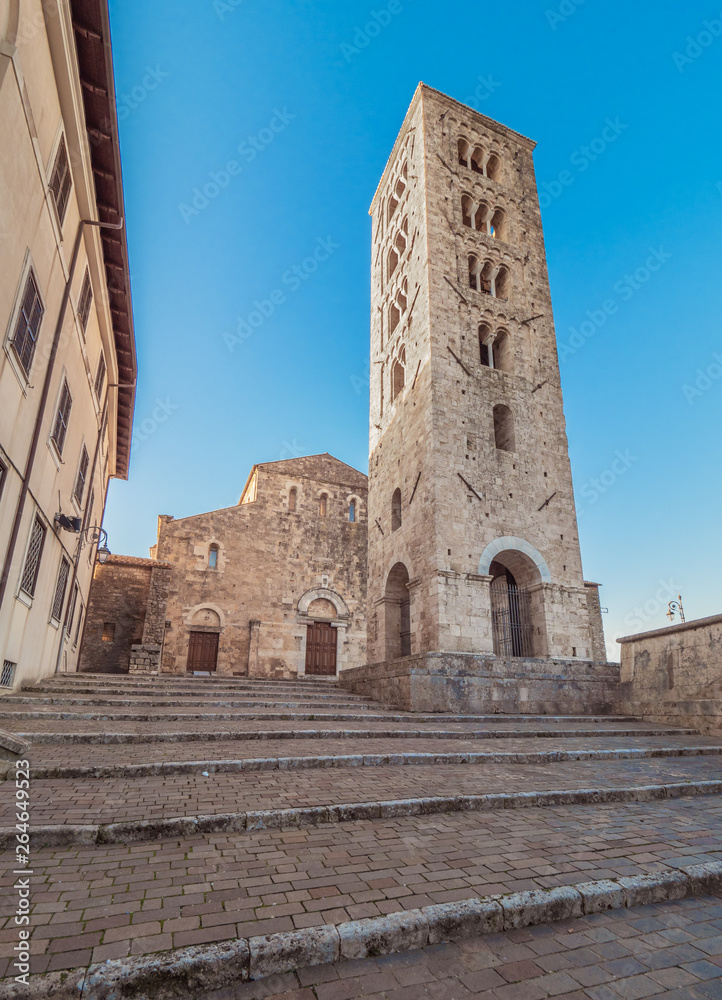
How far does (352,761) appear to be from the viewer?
5.78m

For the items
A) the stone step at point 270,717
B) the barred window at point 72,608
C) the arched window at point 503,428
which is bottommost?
the stone step at point 270,717

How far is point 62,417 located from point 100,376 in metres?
4.42

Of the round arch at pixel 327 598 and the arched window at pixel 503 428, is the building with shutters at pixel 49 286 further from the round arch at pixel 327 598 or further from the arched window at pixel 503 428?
the round arch at pixel 327 598

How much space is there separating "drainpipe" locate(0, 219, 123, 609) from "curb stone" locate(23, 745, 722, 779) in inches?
163

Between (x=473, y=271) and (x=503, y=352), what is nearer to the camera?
(x=503, y=352)

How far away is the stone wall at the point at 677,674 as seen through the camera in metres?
9.55

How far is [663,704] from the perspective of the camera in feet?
35.2

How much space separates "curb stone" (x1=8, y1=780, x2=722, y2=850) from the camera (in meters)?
3.37

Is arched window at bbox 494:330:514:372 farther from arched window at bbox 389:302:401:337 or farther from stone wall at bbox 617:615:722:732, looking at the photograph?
stone wall at bbox 617:615:722:732

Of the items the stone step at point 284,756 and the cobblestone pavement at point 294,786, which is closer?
the cobblestone pavement at point 294,786

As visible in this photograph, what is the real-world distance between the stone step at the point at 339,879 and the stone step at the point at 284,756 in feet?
5.41

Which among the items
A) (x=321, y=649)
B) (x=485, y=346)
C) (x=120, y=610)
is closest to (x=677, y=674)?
(x=485, y=346)

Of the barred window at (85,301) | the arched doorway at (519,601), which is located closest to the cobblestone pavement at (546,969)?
the arched doorway at (519,601)

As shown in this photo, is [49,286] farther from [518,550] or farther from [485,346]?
[485,346]
